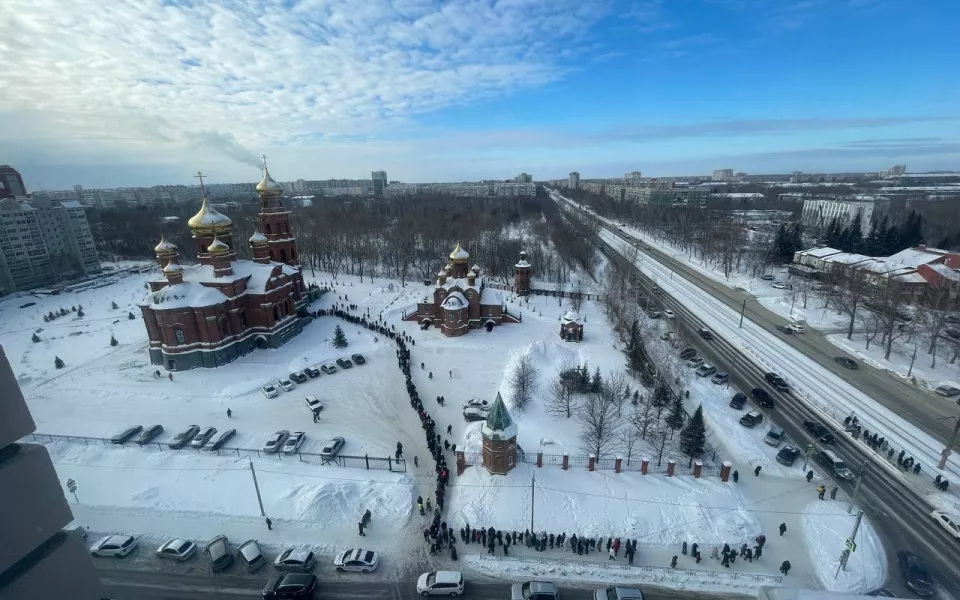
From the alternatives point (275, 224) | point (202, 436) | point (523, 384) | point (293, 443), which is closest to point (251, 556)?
point (293, 443)

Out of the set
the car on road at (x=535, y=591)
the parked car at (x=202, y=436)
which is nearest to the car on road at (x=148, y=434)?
the parked car at (x=202, y=436)

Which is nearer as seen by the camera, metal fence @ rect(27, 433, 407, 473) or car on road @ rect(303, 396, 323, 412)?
metal fence @ rect(27, 433, 407, 473)

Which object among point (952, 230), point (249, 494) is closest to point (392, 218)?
point (249, 494)

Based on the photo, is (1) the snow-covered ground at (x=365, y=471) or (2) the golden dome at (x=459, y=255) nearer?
(1) the snow-covered ground at (x=365, y=471)

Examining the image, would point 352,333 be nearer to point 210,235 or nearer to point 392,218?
point 210,235

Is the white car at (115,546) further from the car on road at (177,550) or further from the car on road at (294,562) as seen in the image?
the car on road at (294,562)

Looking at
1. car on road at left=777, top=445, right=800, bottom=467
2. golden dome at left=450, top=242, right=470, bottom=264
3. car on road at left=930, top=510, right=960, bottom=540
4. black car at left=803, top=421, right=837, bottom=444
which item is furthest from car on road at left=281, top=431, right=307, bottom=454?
car on road at left=930, top=510, right=960, bottom=540

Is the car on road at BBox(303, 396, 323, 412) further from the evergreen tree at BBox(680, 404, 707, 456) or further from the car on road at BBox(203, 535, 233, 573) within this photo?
the evergreen tree at BBox(680, 404, 707, 456)
